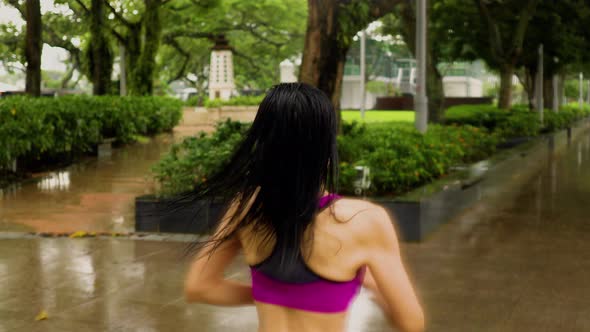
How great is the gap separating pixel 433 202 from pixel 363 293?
3.76m

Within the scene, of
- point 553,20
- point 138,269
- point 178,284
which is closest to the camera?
point 178,284

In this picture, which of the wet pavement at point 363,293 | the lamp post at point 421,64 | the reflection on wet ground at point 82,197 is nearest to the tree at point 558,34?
the lamp post at point 421,64

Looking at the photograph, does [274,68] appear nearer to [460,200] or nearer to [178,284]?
[460,200]

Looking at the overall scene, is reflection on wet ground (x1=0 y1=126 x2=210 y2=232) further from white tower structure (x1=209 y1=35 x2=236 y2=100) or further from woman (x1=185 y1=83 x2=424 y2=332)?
white tower structure (x1=209 y1=35 x2=236 y2=100)

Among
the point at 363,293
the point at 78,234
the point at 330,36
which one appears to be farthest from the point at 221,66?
the point at 363,293

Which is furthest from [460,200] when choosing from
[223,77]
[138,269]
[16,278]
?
[223,77]

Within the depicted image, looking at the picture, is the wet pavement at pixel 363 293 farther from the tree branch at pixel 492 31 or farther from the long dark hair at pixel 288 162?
the tree branch at pixel 492 31

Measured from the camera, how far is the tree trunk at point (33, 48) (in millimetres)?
20844

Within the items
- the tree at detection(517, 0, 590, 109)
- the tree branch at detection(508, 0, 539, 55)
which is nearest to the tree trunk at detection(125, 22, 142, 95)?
the tree branch at detection(508, 0, 539, 55)

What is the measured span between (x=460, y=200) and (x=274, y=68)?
49.6 meters

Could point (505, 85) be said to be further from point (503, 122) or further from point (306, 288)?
point (306, 288)

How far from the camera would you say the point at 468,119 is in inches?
1136

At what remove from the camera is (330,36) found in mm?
13711

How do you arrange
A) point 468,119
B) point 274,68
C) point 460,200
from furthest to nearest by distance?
point 274,68
point 468,119
point 460,200
